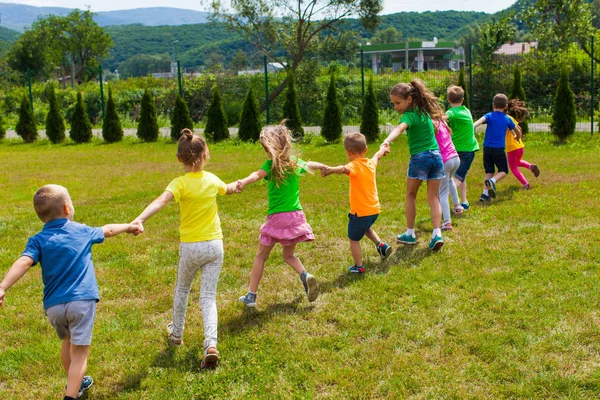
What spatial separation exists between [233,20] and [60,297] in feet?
94.8

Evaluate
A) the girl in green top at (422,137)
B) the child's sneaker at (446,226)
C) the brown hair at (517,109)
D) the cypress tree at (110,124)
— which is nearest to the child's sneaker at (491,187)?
the brown hair at (517,109)

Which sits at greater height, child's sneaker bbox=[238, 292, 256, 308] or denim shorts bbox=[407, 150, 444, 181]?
denim shorts bbox=[407, 150, 444, 181]

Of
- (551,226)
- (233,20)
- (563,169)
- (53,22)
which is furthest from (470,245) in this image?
(53,22)

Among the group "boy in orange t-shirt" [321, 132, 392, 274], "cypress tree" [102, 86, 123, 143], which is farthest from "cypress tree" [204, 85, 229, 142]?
"boy in orange t-shirt" [321, 132, 392, 274]

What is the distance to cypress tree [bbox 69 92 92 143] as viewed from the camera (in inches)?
774

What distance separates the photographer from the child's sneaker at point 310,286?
15.9 ft

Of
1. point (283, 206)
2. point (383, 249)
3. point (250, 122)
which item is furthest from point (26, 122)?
point (283, 206)

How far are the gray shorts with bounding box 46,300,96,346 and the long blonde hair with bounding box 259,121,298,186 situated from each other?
5.88 feet

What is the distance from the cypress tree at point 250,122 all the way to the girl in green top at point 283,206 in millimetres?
13322

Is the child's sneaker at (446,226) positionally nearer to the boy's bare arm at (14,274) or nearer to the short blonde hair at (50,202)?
the short blonde hair at (50,202)

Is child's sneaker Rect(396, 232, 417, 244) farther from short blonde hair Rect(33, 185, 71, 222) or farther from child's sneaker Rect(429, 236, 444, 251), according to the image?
short blonde hair Rect(33, 185, 71, 222)

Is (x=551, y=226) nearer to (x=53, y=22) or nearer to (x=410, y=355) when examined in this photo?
(x=410, y=355)

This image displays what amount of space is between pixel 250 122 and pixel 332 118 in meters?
2.55

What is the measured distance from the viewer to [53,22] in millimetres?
85500
